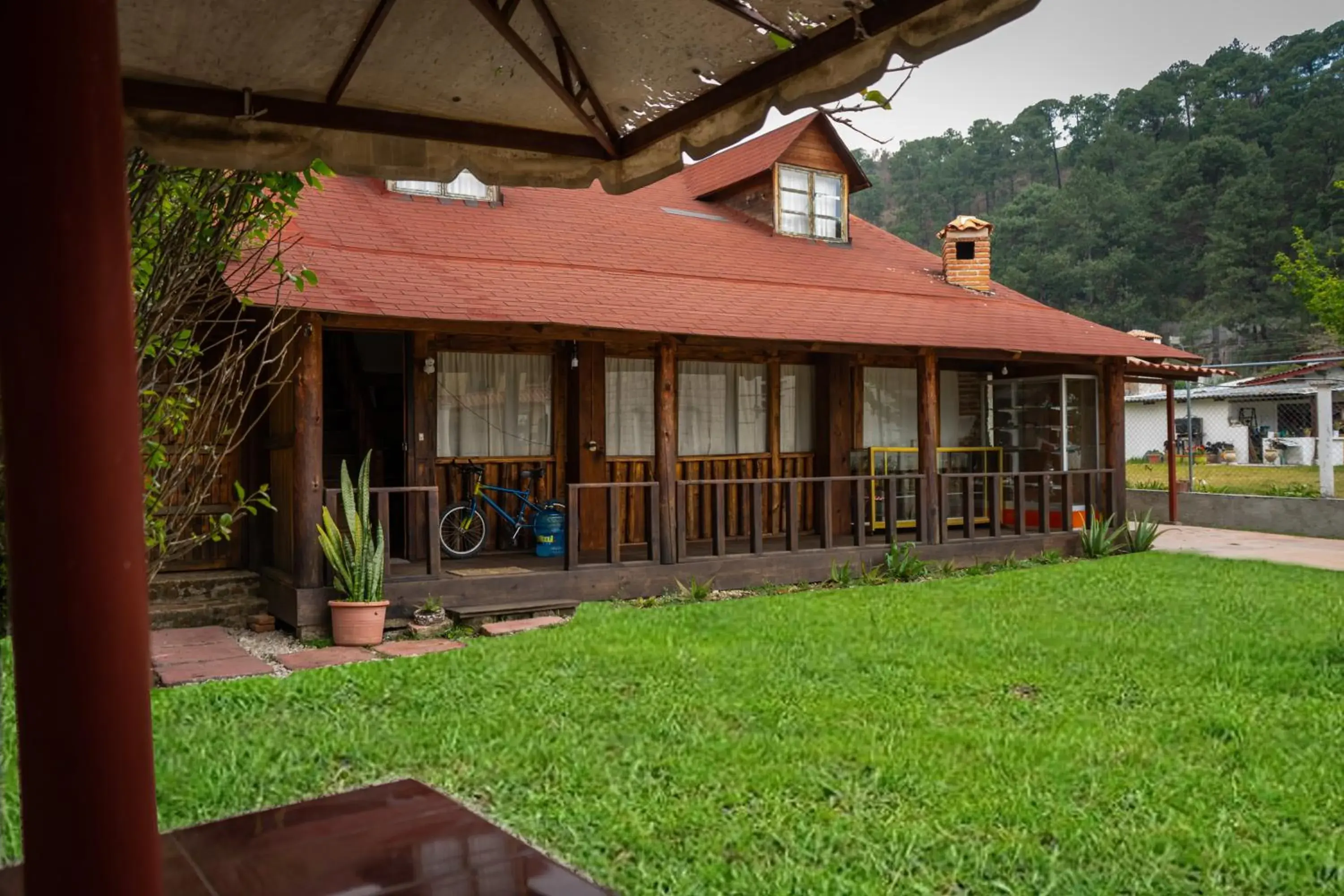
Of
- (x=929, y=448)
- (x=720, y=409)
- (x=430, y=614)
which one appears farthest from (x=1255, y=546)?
(x=430, y=614)

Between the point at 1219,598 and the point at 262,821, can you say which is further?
the point at 1219,598

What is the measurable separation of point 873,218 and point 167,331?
176ft

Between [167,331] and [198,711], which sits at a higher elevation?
[167,331]

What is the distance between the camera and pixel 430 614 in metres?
8.25

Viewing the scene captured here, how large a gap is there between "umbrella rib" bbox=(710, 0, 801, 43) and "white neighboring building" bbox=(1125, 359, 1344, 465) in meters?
29.4

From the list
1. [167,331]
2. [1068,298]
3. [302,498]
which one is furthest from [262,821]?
[1068,298]

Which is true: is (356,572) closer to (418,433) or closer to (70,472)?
(418,433)

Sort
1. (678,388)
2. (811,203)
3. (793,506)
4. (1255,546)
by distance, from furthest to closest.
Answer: (811,203) → (1255,546) → (678,388) → (793,506)

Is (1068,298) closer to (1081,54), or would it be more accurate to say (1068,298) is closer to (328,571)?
(1081,54)

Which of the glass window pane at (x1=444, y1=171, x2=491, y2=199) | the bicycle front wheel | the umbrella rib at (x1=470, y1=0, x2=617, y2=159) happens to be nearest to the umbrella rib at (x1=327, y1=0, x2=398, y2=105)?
the umbrella rib at (x1=470, y1=0, x2=617, y2=159)

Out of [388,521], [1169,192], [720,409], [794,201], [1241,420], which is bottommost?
[388,521]

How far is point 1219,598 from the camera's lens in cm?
903

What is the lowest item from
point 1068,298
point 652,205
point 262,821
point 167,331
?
point 262,821

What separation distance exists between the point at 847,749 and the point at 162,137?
3659mm
